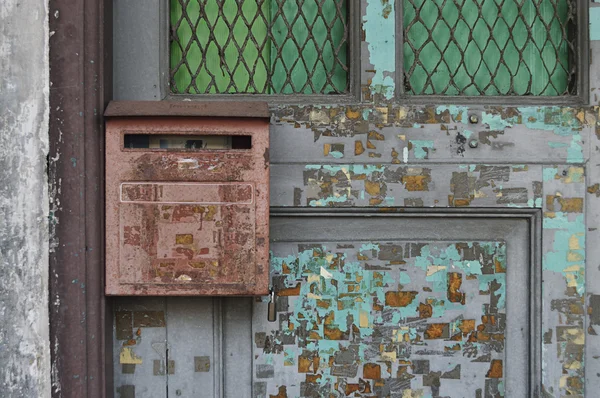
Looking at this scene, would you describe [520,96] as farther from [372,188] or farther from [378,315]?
[378,315]

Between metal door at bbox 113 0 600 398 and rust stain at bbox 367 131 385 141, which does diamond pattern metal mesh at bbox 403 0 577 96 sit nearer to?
metal door at bbox 113 0 600 398

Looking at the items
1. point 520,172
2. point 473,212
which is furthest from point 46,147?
point 520,172

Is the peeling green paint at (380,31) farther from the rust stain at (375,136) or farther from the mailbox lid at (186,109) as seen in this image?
the mailbox lid at (186,109)

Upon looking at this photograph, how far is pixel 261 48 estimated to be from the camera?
2.17 m

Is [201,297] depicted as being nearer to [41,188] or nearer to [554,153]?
[41,188]

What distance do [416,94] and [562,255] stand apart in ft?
2.75

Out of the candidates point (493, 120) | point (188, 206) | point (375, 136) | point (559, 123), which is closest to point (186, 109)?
point (188, 206)

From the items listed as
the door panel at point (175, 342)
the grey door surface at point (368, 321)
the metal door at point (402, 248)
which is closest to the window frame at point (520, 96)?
the metal door at point (402, 248)

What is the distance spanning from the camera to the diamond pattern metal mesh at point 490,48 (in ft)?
7.14

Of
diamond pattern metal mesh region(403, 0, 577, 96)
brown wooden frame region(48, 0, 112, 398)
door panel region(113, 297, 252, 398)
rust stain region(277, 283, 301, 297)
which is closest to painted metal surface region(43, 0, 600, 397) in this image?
diamond pattern metal mesh region(403, 0, 577, 96)

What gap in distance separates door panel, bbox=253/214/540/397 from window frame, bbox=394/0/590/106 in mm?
467

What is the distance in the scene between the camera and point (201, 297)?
2.12m

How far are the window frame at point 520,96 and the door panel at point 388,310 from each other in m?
0.47

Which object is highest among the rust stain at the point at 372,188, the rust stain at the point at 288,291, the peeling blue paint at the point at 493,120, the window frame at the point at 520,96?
the window frame at the point at 520,96
